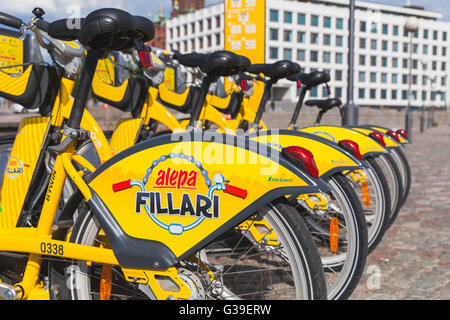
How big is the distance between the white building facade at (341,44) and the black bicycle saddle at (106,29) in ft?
199

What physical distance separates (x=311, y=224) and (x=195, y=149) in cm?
171

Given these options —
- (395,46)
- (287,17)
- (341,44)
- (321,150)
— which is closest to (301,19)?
(287,17)

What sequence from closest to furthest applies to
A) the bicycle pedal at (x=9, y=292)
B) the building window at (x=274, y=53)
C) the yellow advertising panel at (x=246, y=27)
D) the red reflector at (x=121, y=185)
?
the red reflector at (x=121, y=185), the bicycle pedal at (x=9, y=292), the yellow advertising panel at (x=246, y=27), the building window at (x=274, y=53)

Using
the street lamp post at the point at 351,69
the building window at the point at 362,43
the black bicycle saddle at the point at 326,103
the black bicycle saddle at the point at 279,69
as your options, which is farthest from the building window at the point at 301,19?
the black bicycle saddle at the point at 279,69

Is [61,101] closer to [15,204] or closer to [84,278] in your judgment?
[15,204]

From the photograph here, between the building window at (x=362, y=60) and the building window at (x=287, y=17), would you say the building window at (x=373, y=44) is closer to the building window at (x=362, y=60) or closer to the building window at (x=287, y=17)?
the building window at (x=362, y=60)

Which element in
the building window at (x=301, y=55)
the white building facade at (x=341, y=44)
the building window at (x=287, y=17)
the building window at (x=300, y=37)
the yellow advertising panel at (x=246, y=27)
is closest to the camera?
the yellow advertising panel at (x=246, y=27)

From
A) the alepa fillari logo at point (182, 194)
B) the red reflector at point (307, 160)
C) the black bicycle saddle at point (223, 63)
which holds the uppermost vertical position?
the black bicycle saddle at point (223, 63)

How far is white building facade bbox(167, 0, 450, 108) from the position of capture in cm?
6394

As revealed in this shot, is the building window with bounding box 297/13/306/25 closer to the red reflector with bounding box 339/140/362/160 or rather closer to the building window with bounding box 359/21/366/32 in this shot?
the building window with bounding box 359/21/366/32

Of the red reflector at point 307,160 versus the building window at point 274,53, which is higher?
the building window at point 274,53

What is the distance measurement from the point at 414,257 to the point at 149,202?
8.93ft

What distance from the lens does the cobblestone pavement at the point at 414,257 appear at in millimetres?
3270

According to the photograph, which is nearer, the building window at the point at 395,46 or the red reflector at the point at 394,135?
the red reflector at the point at 394,135
